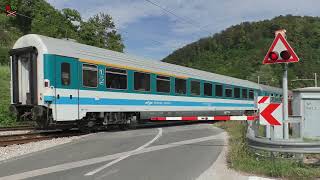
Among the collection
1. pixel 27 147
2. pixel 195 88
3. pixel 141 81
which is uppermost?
pixel 141 81

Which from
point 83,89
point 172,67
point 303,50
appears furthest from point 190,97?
point 303,50

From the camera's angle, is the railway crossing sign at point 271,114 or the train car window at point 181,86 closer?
the railway crossing sign at point 271,114

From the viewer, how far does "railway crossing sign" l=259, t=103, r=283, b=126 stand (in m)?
10.3

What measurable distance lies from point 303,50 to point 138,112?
6874 centimetres

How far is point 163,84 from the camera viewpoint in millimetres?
22391

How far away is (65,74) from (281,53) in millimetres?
8511

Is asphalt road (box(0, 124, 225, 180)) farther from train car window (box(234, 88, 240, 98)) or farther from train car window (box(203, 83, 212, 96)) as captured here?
train car window (box(234, 88, 240, 98))

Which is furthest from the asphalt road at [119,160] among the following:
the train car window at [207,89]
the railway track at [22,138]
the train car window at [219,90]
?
the train car window at [219,90]

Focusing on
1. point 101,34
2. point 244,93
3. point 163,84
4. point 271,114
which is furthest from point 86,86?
point 101,34

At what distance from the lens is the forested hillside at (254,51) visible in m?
82.7

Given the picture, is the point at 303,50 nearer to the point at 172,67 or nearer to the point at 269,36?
the point at 269,36

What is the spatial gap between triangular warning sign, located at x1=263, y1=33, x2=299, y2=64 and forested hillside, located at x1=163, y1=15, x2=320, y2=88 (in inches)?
2740

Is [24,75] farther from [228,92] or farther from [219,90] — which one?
[228,92]

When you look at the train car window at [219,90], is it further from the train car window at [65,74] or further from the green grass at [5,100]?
the train car window at [65,74]
